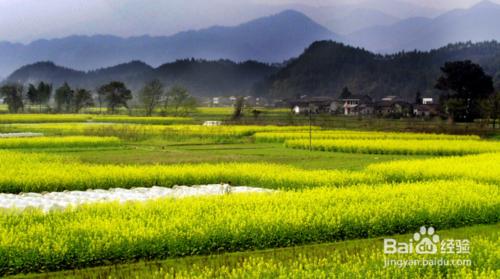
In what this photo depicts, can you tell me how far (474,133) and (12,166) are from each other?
35.1 meters

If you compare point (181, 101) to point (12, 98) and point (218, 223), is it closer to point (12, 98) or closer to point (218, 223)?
point (12, 98)

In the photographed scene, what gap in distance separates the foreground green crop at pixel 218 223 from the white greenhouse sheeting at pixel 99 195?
1852mm

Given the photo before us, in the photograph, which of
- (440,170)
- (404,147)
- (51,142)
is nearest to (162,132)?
(51,142)

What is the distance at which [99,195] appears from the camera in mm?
16844

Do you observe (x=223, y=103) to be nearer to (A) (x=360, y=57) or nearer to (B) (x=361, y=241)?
(A) (x=360, y=57)

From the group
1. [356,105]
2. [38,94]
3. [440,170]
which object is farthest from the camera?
[38,94]

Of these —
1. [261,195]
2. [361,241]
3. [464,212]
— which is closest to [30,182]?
[261,195]

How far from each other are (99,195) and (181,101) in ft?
260

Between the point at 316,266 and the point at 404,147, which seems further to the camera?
the point at 404,147

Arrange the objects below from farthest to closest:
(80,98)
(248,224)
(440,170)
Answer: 1. (80,98)
2. (440,170)
3. (248,224)

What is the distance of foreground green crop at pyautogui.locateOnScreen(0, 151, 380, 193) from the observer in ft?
59.2

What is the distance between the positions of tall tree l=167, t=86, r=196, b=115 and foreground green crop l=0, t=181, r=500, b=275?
77.4 meters

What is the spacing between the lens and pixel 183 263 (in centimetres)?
1043

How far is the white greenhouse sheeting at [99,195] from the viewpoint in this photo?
49.0ft
